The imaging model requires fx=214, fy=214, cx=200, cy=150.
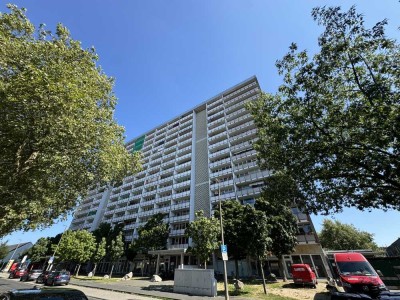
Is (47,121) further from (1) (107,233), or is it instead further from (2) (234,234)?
(1) (107,233)

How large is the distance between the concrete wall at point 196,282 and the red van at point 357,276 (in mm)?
8615

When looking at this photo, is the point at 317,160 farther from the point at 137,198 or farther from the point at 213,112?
the point at 137,198

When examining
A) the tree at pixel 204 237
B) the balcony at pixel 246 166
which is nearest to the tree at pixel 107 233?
the balcony at pixel 246 166

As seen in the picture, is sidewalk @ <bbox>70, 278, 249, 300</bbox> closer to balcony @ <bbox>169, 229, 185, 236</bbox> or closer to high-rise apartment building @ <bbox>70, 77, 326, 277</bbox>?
high-rise apartment building @ <bbox>70, 77, 326, 277</bbox>

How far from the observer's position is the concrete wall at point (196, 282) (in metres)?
16.2

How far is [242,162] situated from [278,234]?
1981 centimetres

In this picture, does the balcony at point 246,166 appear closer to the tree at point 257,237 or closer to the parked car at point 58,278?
the tree at point 257,237

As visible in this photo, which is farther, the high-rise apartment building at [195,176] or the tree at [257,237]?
the high-rise apartment building at [195,176]

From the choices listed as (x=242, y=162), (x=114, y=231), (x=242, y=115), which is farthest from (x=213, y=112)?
(x=114, y=231)

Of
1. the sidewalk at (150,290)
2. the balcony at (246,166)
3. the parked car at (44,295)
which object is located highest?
the balcony at (246,166)

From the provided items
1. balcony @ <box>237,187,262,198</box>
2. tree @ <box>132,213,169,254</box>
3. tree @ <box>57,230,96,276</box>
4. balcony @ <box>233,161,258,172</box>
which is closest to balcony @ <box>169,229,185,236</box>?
tree @ <box>132,213,169,254</box>

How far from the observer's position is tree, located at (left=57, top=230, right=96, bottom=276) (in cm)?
3988

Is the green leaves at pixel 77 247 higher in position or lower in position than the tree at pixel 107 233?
lower

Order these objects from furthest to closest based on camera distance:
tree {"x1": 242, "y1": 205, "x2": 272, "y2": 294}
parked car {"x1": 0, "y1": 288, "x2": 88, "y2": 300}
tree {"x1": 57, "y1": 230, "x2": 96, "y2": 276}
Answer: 1. tree {"x1": 57, "y1": 230, "x2": 96, "y2": 276}
2. tree {"x1": 242, "y1": 205, "x2": 272, "y2": 294}
3. parked car {"x1": 0, "y1": 288, "x2": 88, "y2": 300}
